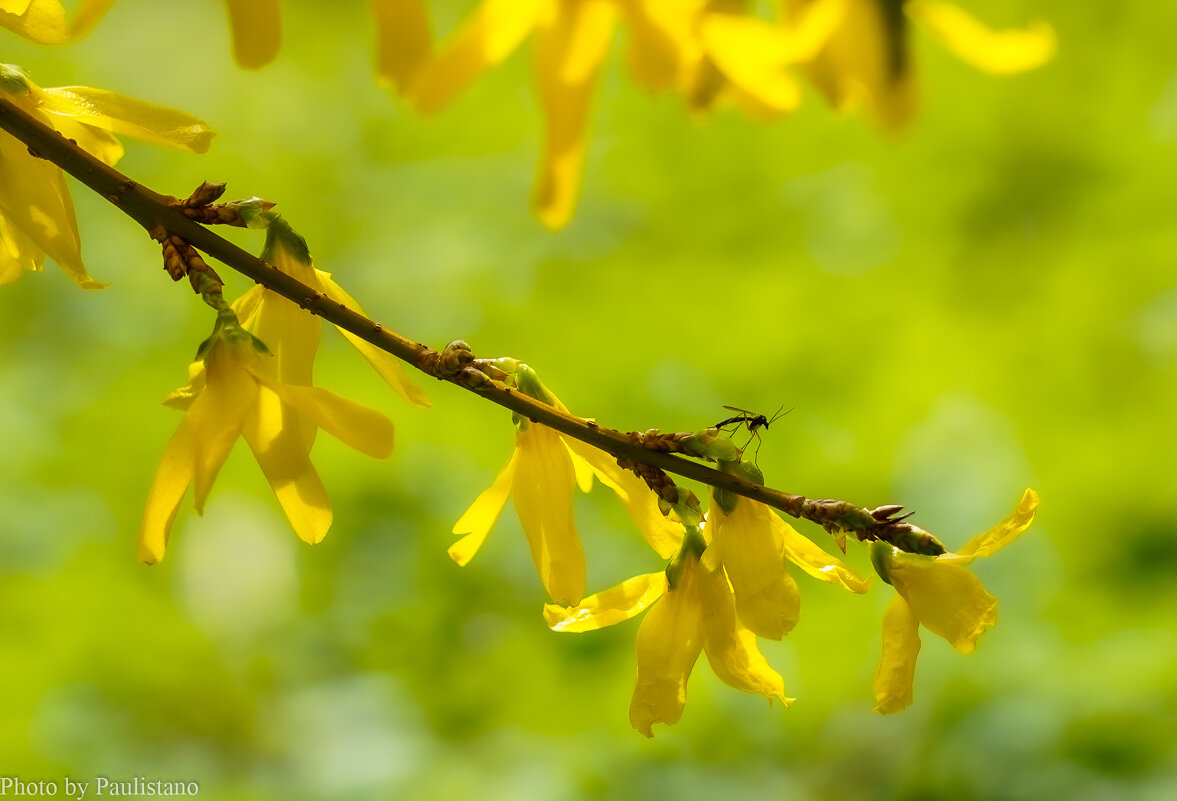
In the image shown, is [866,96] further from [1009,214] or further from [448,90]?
[1009,214]

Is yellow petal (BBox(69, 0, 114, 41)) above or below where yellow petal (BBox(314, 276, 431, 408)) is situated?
below

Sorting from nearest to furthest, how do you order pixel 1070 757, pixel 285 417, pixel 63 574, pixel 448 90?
1. pixel 448 90
2. pixel 285 417
3. pixel 1070 757
4. pixel 63 574

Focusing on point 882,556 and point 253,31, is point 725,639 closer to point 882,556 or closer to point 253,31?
point 882,556

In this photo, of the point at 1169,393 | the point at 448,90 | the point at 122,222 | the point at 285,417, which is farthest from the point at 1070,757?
the point at 122,222

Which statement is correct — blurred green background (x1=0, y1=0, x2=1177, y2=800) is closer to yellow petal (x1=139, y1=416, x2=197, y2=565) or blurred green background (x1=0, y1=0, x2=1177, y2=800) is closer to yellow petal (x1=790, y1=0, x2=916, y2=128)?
yellow petal (x1=139, y1=416, x2=197, y2=565)

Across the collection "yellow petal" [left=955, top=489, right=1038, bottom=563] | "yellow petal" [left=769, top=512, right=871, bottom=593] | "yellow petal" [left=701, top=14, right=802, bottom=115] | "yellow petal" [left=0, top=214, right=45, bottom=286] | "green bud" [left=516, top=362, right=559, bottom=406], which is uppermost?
"yellow petal" [left=0, top=214, right=45, bottom=286]

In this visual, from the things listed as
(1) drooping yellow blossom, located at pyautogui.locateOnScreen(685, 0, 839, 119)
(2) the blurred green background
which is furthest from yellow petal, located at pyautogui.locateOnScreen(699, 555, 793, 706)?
(2) the blurred green background

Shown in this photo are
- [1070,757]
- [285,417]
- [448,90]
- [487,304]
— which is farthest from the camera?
[487,304]
